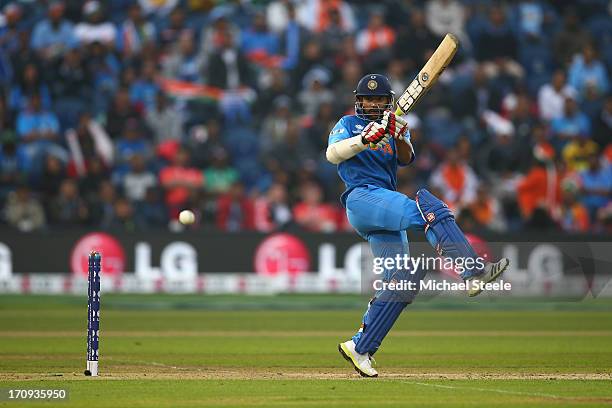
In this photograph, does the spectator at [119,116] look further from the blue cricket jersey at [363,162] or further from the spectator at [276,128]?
the blue cricket jersey at [363,162]

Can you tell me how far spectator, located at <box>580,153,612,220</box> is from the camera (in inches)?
747

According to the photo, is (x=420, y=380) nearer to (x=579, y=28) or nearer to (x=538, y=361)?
(x=538, y=361)

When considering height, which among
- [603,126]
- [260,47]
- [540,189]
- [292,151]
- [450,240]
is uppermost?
[260,47]

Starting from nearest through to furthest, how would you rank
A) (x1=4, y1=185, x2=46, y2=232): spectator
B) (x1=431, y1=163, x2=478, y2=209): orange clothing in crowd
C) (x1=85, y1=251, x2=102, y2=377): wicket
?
(x1=85, y1=251, x2=102, y2=377): wicket → (x1=4, y1=185, x2=46, y2=232): spectator → (x1=431, y1=163, x2=478, y2=209): orange clothing in crowd

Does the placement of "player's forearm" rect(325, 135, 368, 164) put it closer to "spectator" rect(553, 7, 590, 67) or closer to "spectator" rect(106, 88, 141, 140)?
"spectator" rect(106, 88, 141, 140)

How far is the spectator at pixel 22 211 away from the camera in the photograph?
18.1 m

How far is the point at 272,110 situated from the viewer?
64.5ft

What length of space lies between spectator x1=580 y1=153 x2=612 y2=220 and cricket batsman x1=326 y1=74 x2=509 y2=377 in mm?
10983

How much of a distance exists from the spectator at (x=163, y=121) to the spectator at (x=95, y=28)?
1569mm

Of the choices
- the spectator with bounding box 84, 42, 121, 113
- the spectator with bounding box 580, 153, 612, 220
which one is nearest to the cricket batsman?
the spectator with bounding box 580, 153, 612, 220

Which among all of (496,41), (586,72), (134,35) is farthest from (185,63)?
(586,72)

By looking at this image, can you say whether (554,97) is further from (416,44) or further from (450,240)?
(450,240)

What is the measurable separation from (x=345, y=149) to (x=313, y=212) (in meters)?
10.5

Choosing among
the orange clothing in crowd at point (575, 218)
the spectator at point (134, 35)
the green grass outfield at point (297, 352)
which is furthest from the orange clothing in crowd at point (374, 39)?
the green grass outfield at point (297, 352)
